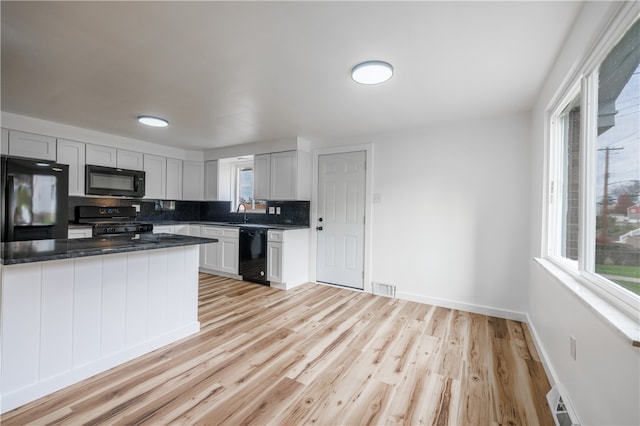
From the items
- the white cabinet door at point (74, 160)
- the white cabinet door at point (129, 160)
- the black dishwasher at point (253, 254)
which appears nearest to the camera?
the white cabinet door at point (74, 160)

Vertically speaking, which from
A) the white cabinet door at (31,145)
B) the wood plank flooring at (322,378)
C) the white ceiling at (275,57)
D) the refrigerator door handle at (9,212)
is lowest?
the wood plank flooring at (322,378)

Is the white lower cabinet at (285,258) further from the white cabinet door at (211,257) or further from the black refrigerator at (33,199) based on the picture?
the black refrigerator at (33,199)

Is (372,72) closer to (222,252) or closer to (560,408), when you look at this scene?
(560,408)

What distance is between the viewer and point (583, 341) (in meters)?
1.36

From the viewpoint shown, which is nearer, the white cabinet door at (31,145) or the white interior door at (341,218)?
the white cabinet door at (31,145)

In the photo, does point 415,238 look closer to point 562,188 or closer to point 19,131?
point 562,188

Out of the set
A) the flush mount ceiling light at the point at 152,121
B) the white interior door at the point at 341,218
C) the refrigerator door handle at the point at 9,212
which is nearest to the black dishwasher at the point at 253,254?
the white interior door at the point at 341,218

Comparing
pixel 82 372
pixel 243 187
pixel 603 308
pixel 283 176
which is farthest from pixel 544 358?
pixel 243 187

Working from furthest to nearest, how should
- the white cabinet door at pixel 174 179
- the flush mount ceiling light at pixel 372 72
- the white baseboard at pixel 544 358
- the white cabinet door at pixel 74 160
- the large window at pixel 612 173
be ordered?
the white cabinet door at pixel 174 179 → the white cabinet door at pixel 74 160 → the flush mount ceiling light at pixel 372 72 → the white baseboard at pixel 544 358 → the large window at pixel 612 173

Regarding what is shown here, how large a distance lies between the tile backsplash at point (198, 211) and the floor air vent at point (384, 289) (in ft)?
4.72

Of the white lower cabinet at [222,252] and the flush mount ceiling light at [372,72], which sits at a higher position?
the flush mount ceiling light at [372,72]

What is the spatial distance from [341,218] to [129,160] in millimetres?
3471

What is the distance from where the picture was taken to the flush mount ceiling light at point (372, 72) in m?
1.99

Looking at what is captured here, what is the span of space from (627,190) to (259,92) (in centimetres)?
253
